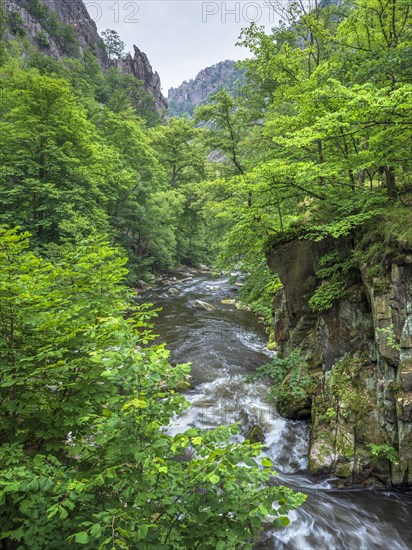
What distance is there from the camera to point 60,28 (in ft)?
159

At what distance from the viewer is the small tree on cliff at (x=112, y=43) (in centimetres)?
6712

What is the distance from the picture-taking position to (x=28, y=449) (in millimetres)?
3541

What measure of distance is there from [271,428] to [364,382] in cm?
249

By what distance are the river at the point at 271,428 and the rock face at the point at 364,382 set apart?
38cm

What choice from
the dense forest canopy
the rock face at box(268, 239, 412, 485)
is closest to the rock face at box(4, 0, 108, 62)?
the dense forest canopy

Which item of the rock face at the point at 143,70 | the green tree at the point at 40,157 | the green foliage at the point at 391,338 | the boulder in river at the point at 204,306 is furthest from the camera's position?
the rock face at the point at 143,70

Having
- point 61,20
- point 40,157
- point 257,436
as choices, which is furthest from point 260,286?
point 61,20

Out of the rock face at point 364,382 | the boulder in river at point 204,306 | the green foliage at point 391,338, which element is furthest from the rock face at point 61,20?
the green foliage at point 391,338

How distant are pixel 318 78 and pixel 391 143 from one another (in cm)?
289

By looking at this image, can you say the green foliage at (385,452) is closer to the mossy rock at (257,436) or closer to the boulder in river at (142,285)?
the mossy rock at (257,436)

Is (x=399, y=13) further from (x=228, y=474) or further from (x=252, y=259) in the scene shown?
(x=228, y=474)

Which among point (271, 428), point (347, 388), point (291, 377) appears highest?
point (347, 388)

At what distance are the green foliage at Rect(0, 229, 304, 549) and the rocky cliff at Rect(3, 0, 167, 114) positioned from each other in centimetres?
5188

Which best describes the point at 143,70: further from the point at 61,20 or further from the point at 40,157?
the point at 40,157
